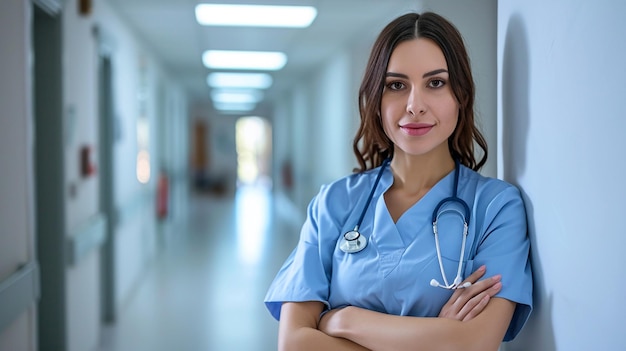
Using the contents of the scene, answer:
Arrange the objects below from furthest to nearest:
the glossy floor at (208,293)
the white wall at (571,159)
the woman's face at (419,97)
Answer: the glossy floor at (208,293)
the woman's face at (419,97)
the white wall at (571,159)

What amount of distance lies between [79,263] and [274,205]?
10188 millimetres

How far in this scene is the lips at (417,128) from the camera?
138 cm

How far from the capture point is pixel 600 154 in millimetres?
986

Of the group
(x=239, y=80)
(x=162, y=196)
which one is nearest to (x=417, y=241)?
(x=162, y=196)

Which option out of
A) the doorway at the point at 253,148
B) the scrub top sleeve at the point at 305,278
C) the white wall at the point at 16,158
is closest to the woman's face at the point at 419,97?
the scrub top sleeve at the point at 305,278

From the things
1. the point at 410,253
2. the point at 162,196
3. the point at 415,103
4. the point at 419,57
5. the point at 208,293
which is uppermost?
the point at 419,57

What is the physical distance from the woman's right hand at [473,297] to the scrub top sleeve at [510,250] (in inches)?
0.8

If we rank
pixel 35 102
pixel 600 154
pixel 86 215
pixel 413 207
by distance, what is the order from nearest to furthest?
pixel 600 154 → pixel 413 207 → pixel 35 102 → pixel 86 215

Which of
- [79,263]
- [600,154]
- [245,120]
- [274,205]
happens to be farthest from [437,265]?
[245,120]

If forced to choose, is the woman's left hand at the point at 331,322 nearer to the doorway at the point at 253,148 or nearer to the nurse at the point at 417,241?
the nurse at the point at 417,241

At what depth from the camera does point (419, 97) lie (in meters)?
1.36

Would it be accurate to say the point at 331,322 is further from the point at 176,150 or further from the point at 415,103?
the point at 176,150

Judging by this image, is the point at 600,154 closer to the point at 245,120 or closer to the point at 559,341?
the point at 559,341

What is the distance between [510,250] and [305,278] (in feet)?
1.54
